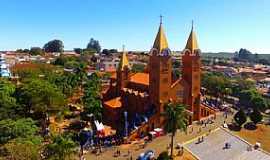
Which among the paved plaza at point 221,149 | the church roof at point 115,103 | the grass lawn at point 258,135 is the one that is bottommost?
the grass lawn at point 258,135

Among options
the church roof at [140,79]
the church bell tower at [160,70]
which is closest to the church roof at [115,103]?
the church roof at [140,79]

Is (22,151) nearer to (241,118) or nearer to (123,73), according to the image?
(123,73)

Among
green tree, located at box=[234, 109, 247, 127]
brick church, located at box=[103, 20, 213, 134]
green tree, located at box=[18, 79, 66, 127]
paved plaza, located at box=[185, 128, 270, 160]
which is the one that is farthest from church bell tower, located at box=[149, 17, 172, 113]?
green tree, located at box=[18, 79, 66, 127]

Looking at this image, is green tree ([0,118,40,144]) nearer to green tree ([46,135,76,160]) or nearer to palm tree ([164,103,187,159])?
green tree ([46,135,76,160])

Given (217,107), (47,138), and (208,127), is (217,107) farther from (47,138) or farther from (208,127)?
(47,138)

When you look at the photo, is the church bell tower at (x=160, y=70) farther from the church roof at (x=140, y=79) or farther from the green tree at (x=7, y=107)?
the green tree at (x=7, y=107)

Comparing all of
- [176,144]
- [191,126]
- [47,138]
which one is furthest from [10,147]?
[191,126]
